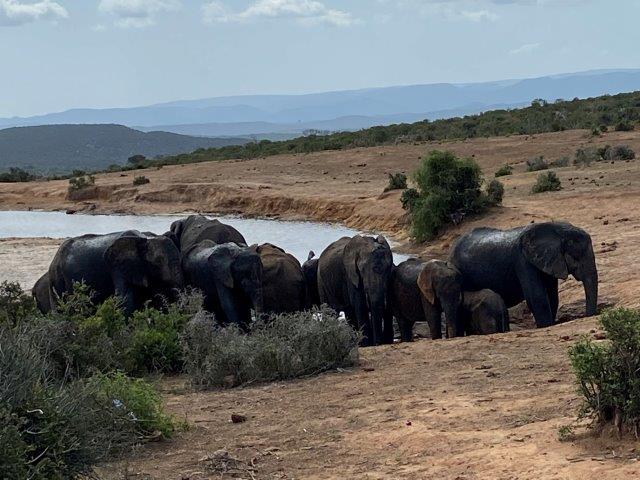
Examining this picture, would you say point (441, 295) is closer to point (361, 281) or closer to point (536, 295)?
point (536, 295)

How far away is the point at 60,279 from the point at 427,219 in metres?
10.7

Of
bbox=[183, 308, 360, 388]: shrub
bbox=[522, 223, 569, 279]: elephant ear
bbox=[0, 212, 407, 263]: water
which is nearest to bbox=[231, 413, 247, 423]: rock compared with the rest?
bbox=[183, 308, 360, 388]: shrub

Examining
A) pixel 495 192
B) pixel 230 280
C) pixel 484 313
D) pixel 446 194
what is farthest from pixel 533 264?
pixel 495 192

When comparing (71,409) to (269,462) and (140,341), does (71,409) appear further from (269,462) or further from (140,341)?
(140,341)

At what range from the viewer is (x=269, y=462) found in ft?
24.7

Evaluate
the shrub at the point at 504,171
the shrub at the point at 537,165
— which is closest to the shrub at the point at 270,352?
the shrub at the point at 504,171

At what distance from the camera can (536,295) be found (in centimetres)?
1355

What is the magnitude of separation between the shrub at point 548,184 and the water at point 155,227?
4703 millimetres

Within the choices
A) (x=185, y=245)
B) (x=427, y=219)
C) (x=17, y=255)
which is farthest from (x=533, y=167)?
(x=185, y=245)

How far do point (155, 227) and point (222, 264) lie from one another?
17.7 metres

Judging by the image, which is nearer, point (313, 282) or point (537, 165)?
point (313, 282)

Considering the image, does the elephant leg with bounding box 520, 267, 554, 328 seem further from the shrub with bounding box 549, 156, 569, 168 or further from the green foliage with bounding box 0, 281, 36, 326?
the shrub with bounding box 549, 156, 569, 168

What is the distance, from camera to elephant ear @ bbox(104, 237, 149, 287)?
14633mm

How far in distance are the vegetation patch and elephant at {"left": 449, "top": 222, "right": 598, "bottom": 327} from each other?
9822 millimetres
